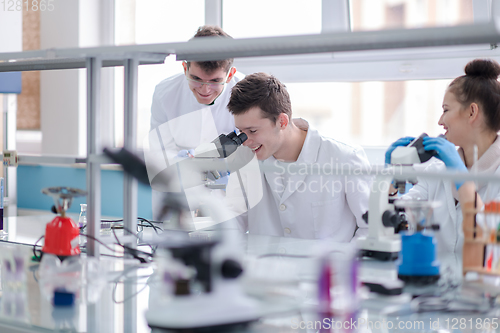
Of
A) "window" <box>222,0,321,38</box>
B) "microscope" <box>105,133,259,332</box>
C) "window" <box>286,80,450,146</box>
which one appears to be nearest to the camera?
"microscope" <box>105,133,259,332</box>

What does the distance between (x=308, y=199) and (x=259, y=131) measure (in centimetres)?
36

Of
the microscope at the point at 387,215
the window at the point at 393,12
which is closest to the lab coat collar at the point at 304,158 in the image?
the microscope at the point at 387,215

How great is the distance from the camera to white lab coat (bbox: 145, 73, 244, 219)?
2.63 m

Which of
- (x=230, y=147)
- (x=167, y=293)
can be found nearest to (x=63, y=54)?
(x=230, y=147)

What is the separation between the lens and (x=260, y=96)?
207 cm

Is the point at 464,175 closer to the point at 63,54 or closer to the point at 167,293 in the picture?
the point at 167,293

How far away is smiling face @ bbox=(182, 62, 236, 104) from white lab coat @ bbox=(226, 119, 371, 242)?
16.9 inches

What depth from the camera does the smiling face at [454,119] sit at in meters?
1.81

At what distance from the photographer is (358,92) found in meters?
3.51

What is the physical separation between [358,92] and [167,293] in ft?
9.35

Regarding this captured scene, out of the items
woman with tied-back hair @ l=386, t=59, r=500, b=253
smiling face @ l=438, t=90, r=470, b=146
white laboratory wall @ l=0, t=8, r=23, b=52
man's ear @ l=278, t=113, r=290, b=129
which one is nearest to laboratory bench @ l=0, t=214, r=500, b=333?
woman with tied-back hair @ l=386, t=59, r=500, b=253

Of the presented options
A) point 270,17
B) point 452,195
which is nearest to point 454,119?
point 452,195

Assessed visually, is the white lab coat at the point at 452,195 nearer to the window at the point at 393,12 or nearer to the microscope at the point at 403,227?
the microscope at the point at 403,227

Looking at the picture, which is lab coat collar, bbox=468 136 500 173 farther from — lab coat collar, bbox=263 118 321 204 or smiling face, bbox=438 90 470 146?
lab coat collar, bbox=263 118 321 204
